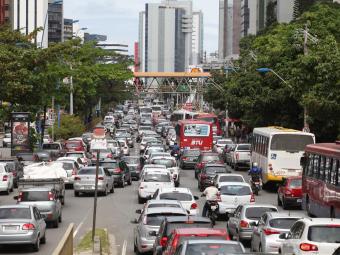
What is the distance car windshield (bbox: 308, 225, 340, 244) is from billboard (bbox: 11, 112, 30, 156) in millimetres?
44659

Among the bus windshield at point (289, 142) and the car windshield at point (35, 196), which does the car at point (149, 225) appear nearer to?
the car windshield at point (35, 196)

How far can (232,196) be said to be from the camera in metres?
33.8

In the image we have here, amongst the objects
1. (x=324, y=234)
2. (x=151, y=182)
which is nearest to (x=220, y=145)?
(x=151, y=182)

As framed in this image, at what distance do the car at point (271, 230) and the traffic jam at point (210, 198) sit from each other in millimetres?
23

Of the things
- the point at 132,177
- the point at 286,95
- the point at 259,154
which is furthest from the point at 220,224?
the point at 286,95

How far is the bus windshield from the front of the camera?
4550cm

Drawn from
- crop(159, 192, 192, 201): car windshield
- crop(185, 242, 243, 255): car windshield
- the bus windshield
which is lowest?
crop(159, 192, 192, 201): car windshield

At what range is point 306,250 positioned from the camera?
1853 centimetres

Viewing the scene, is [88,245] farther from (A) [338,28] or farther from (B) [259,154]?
(A) [338,28]

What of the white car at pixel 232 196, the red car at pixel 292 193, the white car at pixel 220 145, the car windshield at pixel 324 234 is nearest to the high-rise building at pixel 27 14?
the white car at pixel 220 145

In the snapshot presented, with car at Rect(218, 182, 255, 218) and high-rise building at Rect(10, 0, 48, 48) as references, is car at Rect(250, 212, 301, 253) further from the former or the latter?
high-rise building at Rect(10, 0, 48, 48)

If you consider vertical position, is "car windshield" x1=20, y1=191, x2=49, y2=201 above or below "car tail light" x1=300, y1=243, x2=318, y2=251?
below

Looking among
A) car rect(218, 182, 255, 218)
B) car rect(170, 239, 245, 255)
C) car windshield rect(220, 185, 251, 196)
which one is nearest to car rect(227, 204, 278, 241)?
car rect(218, 182, 255, 218)

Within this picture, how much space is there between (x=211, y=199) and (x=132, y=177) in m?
24.0
